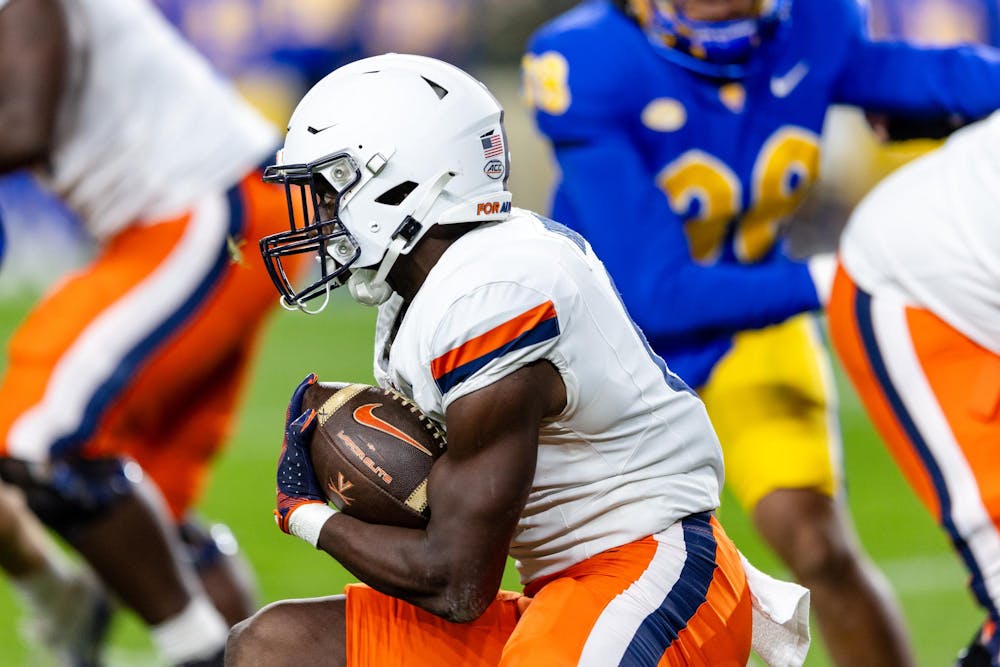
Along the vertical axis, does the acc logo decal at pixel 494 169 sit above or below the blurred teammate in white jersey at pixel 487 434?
above

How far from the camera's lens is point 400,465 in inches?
97.3

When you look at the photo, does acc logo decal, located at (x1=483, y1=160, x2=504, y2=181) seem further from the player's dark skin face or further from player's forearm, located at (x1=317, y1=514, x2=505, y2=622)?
the player's dark skin face

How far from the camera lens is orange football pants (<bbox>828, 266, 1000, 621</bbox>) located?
288cm

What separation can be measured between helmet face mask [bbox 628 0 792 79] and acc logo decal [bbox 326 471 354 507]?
159 centimetres

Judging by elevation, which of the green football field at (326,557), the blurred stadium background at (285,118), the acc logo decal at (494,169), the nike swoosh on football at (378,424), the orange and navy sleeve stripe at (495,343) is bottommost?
the blurred stadium background at (285,118)

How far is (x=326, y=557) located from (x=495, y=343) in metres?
3.02

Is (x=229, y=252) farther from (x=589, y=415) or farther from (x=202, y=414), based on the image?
(x=589, y=415)

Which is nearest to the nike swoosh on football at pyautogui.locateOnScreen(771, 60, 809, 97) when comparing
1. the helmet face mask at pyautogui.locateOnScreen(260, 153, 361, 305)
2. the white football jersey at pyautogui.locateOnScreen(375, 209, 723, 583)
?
the white football jersey at pyautogui.locateOnScreen(375, 209, 723, 583)

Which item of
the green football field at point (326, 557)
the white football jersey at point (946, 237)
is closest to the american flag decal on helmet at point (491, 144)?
the white football jersey at point (946, 237)

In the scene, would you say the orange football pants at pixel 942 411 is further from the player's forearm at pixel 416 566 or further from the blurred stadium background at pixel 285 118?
the blurred stadium background at pixel 285 118

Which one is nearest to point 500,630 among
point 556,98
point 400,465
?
point 400,465

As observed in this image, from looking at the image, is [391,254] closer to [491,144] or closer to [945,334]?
[491,144]

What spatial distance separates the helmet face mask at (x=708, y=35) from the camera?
145 inches

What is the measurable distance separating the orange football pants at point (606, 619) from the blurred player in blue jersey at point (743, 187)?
3.16ft
